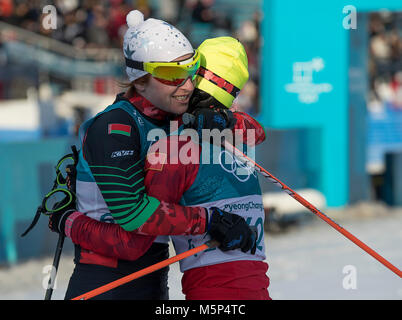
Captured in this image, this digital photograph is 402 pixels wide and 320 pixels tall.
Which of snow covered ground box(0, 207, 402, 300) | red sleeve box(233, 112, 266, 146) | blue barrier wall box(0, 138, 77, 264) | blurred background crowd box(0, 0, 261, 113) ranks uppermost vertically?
blurred background crowd box(0, 0, 261, 113)

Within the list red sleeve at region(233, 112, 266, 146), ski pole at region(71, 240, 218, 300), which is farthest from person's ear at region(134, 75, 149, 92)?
ski pole at region(71, 240, 218, 300)

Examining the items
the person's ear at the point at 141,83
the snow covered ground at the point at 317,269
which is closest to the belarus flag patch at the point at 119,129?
the person's ear at the point at 141,83

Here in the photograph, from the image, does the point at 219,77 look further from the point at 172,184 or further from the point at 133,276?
the point at 133,276

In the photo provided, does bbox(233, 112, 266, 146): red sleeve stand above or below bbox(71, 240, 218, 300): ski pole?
above

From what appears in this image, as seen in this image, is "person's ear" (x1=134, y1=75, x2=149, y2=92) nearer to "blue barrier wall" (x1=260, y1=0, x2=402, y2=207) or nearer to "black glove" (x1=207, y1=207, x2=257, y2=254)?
"black glove" (x1=207, y1=207, x2=257, y2=254)

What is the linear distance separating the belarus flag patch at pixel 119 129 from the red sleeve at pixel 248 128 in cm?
51

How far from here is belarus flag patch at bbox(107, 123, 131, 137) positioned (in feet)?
Answer: 7.63

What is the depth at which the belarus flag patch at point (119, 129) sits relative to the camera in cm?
232

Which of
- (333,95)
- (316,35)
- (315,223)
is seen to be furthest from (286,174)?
(316,35)

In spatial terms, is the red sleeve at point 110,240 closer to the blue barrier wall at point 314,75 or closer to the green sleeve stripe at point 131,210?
the green sleeve stripe at point 131,210

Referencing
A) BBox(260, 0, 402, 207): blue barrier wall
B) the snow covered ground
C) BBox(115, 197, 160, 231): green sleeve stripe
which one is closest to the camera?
BBox(115, 197, 160, 231): green sleeve stripe

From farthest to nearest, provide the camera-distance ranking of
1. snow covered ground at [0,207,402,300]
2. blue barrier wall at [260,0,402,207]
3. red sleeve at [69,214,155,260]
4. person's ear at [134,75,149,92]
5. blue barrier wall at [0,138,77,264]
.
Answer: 1. blue barrier wall at [260,0,402,207]
2. blue barrier wall at [0,138,77,264]
3. snow covered ground at [0,207,402,300]
4. person's ear at [134,75,149,92]
5. red sleeve at [69,214,155,260]

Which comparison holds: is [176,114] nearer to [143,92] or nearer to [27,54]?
[143,92]

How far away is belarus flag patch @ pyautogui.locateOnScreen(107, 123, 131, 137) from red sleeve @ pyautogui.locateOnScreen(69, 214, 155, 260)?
0.35 meters
